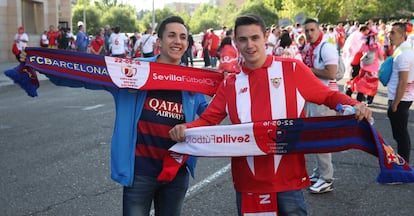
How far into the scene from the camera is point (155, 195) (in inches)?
132

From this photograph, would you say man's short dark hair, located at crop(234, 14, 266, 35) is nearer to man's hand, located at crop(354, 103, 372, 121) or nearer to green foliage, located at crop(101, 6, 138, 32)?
man's hand, located at crop(354, 103, 372, 121)

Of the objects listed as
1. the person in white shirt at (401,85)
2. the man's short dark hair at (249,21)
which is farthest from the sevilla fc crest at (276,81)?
the person in white shirt at (401,85)

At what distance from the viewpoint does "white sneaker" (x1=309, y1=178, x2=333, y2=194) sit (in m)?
5.49

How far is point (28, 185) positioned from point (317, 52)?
3865 millimetres

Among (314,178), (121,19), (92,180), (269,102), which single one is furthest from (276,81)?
(121,19)

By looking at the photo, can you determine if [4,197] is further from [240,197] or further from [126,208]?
[240,197]

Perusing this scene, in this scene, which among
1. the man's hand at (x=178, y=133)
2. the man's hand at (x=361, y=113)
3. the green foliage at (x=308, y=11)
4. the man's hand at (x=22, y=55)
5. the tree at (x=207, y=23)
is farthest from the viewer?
the tree at (x=207, y=23)

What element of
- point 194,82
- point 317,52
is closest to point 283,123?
point 194,82

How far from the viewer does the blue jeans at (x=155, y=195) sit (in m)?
3.12

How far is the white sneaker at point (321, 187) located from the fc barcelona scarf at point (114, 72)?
8.16ft

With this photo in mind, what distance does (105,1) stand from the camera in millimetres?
123250

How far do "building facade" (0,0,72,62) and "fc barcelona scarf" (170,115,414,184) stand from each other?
28.2m

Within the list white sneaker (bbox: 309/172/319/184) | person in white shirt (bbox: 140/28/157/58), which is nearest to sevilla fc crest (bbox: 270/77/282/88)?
white sneaker (bbox: 309/172/319/184)

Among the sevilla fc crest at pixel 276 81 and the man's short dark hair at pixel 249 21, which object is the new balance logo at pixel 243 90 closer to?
the sevilla fc crest at pixel 276 81
